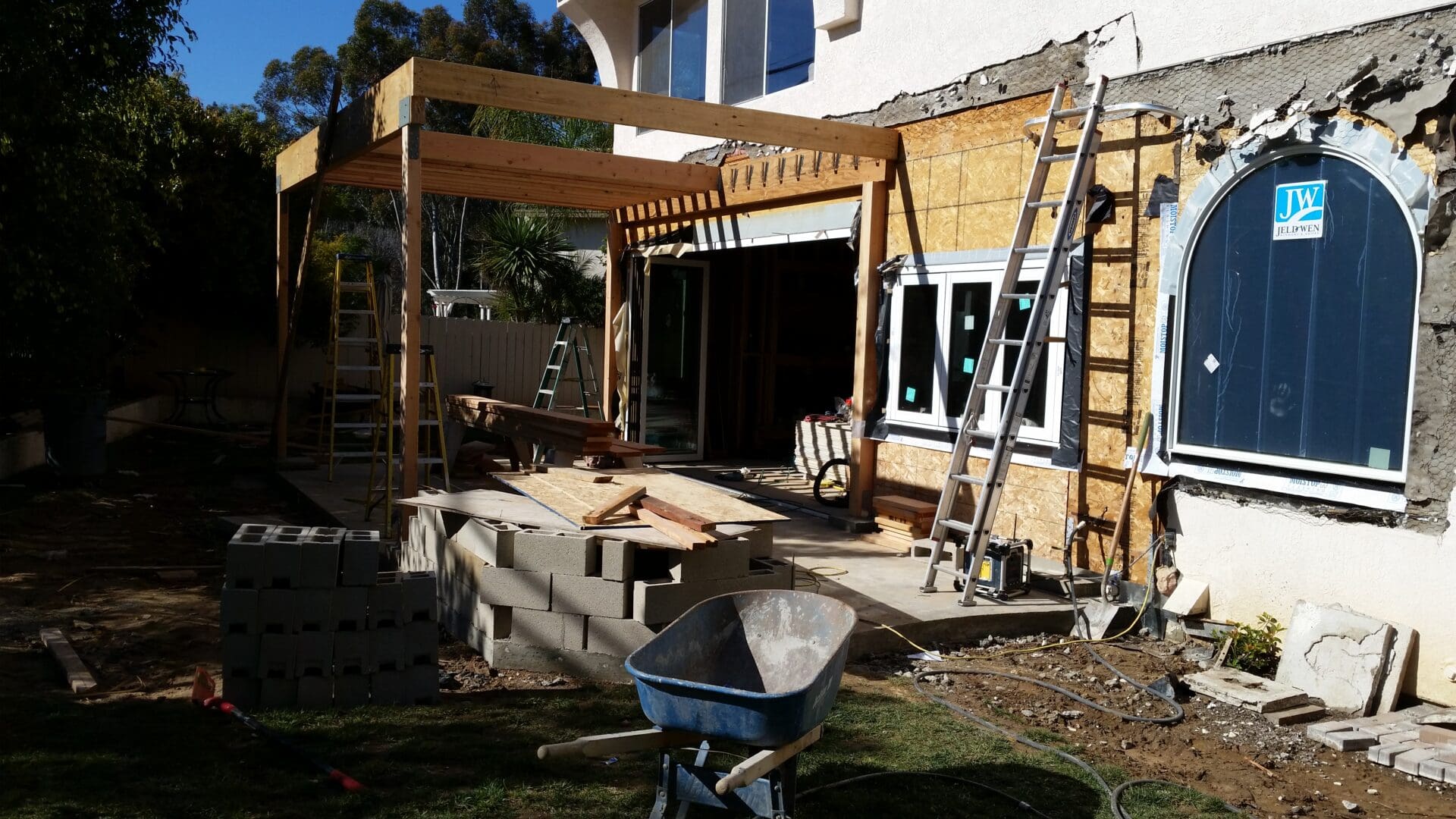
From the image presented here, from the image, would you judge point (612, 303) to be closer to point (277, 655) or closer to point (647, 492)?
point (647, 492)

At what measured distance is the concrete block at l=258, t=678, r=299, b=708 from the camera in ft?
16.7

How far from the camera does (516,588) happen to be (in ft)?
19.7

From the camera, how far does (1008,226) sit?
834cm

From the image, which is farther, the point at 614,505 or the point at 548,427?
the point at 548,427

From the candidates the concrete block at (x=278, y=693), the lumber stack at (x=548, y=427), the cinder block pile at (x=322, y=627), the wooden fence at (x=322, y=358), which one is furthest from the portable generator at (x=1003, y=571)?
the wooden fence at (x=322, y=358)

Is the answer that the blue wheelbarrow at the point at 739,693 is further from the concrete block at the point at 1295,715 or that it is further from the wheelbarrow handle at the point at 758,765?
the concrete block at the point at 1295,715

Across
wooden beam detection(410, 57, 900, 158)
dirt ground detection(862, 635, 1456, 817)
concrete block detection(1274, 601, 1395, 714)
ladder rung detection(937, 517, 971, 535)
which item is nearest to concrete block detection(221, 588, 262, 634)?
dirt ground detection(862, 635, 1456, 817)

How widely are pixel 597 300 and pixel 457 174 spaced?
10.4 meters

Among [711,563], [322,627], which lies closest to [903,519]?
[711,563]

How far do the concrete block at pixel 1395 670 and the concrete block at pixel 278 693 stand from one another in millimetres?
5517

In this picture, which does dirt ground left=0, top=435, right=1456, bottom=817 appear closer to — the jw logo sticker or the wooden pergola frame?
the wooden pergola frame

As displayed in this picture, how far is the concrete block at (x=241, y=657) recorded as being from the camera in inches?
198

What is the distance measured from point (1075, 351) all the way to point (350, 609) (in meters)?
5.24

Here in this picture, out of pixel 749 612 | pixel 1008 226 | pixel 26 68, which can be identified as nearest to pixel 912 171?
pixel 1008 226
